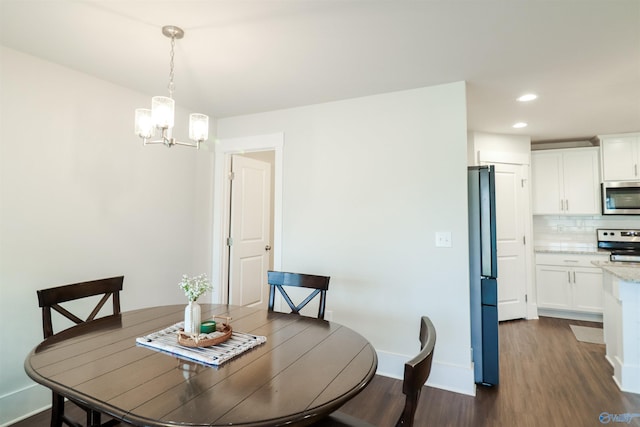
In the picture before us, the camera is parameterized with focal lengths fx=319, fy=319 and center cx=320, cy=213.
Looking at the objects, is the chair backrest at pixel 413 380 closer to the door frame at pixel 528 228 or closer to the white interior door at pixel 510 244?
the white interior door at pixel 510 244

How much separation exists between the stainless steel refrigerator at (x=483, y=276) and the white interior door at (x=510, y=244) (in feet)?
6.22

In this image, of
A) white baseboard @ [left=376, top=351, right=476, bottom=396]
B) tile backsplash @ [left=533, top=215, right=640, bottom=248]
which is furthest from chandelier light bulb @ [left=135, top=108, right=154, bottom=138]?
tile backsplash @ [left=533, top=215, right=640, bottom=248]

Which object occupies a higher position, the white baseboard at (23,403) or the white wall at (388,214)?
the white wall at (388,214)

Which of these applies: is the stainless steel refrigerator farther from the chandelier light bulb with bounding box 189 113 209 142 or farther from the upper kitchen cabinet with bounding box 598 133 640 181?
the upper kitchen cabinet with bounding box 598 133 640 181

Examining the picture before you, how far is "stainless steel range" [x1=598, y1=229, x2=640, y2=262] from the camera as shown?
4.14 m

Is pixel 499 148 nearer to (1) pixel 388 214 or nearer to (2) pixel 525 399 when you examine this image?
(1) pixel 388 214

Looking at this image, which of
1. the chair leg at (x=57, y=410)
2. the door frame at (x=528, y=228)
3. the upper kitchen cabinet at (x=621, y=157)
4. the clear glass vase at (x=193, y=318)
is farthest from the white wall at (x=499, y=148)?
the chair leg at (x=57, y=410)

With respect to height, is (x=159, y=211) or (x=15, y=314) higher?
(x=159, y=211)

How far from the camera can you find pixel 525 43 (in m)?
2.06

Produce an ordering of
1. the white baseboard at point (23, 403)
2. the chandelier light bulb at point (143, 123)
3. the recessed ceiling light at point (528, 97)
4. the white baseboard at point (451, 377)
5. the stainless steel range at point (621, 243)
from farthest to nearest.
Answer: the stainless steel range at point (621, 243) → the recessed ceiling light at point (528, 97) → the white baseboard at point (451, 377) → the white baseboard at point (23, 403) → the chandelier light bulb at point (143, 123)

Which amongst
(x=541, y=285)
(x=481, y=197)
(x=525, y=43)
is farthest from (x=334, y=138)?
(x=541, y=285)

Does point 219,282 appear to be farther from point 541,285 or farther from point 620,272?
point 541,285

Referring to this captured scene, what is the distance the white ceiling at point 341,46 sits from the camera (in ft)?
5.68

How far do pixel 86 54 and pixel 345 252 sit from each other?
97.6 inches
